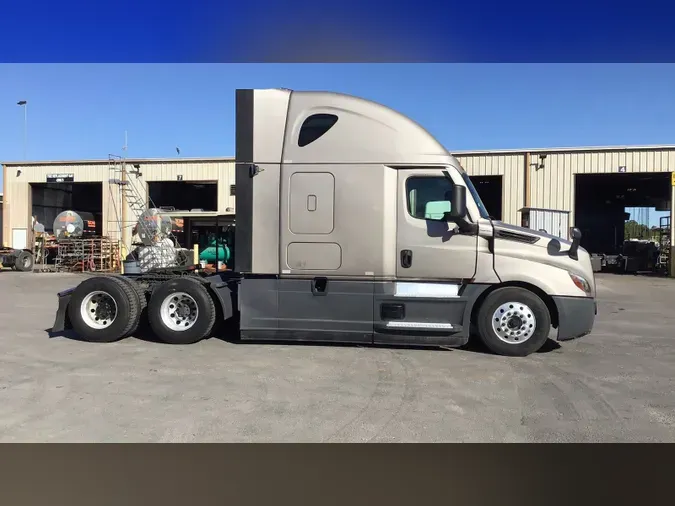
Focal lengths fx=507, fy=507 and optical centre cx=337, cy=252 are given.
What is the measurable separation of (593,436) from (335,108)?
5.11 metres

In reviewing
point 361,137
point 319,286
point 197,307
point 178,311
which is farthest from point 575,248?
point 178,311

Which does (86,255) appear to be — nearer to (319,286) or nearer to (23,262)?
(23,262)

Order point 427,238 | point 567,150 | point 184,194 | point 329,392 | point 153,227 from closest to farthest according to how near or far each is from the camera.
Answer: point 329,392 → point 427,238 → point 153,227 → point 567,150 → point 184,194

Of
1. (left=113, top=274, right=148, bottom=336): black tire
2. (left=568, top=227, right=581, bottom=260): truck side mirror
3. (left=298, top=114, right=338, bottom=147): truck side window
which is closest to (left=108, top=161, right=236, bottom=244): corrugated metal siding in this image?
(left=113, top=274, right=148, bottom=336): black tire

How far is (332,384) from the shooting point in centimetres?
577

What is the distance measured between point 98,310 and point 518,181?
21548 millimetres

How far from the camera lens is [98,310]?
8.06 m

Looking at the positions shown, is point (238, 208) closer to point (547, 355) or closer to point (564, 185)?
point (547, 355)

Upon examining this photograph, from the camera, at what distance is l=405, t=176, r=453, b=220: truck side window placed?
23.6 ft

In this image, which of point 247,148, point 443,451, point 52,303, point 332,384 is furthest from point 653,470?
point 52,303

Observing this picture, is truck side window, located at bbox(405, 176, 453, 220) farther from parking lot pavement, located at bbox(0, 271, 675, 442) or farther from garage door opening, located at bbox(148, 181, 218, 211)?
garage door opening, located at bbox(148, 181, 218, 211)

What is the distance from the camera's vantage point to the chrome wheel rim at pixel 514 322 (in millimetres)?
7102

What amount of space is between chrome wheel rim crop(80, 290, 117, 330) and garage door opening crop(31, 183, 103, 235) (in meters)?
27.7

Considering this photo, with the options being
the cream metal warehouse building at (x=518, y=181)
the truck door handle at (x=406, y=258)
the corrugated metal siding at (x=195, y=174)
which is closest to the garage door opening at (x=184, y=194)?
the cream metal warehouse building at (x=518, y=181)
